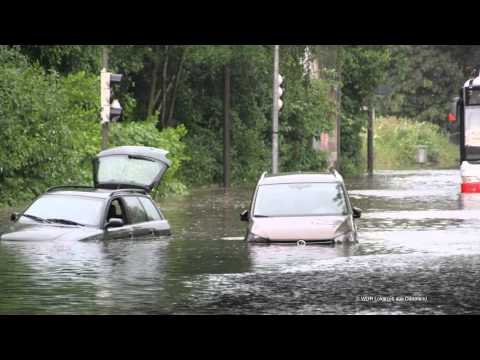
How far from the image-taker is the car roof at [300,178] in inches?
969

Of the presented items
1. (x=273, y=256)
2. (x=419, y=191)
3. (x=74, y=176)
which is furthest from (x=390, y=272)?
(x=419, y=191)

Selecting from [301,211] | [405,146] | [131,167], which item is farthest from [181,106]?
[405,146]

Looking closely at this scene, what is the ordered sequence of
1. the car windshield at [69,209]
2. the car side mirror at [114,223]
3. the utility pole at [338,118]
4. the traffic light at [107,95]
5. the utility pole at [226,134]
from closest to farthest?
the car side mirror at [114,223] → the car windshield at [69,209] → the traffic light at [107,95] → the utility pole at [226,134] → the utility pole at [338,118]

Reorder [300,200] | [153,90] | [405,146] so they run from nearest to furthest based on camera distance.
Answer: [300,200] → [153,90] → [405,146]

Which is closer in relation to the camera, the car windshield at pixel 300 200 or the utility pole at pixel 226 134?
the car windshield at pixel 300 200

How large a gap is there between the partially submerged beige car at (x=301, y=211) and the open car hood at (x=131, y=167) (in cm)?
314

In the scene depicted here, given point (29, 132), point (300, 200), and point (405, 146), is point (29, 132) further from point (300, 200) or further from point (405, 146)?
point (405, 146)

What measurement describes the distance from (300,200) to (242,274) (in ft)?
12.7

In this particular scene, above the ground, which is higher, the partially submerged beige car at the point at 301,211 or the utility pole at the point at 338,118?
the utility pole at the point at 338,118

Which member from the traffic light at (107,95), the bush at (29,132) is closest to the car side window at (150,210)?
the traffic light at (107,95)

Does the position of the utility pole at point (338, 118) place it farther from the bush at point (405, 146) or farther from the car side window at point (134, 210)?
the car side window at point (134, 210)

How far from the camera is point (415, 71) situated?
346 feet

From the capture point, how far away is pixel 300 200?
24031 mm
